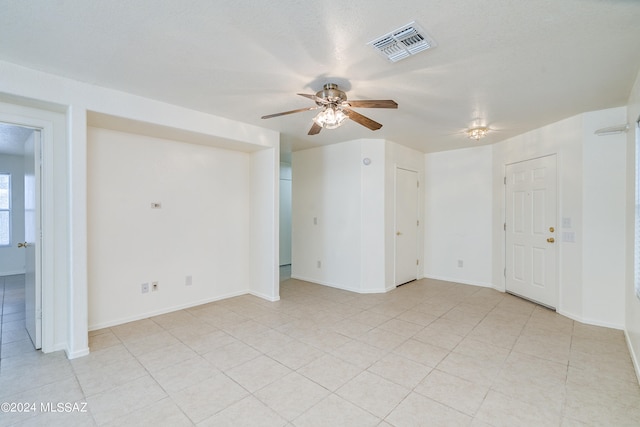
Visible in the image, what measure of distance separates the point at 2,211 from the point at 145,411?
6.56m

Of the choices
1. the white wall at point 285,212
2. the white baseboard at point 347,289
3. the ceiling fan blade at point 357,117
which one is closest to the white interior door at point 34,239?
the ceiling fan blade at point 357,117

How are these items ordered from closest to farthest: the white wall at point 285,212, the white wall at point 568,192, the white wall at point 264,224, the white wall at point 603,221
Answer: the white wall at point 603,221 → the white wall at point 568,192 → the white wall at point 264,224 → the white wall at point 285,212

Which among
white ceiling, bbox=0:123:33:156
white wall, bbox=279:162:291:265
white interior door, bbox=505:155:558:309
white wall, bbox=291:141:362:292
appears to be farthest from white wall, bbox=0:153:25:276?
white interior door, bbox=505:155:558:309

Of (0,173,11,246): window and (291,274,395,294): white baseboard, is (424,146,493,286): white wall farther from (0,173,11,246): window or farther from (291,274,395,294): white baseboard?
(0,173,11,246): window

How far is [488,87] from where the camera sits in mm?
2678

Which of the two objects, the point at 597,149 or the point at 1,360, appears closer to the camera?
the point at 1,360

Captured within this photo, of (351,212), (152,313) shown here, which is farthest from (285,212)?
(152,313)

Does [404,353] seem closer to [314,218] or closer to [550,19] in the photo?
[550,19]

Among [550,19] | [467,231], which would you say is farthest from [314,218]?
[550,19]

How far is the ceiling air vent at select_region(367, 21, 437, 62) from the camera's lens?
6.04ft

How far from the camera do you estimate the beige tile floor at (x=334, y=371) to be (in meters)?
1.91

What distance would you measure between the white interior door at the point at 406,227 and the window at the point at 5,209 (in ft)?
24.5

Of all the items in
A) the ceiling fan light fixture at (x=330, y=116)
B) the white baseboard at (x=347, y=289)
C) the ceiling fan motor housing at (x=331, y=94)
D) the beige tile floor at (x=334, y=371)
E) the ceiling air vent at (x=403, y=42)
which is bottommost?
the beige tile floor at (x=334, y=371)

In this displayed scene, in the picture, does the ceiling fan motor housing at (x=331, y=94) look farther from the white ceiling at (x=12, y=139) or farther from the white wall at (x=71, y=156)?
the white ceiling at (x=12, y=139)
